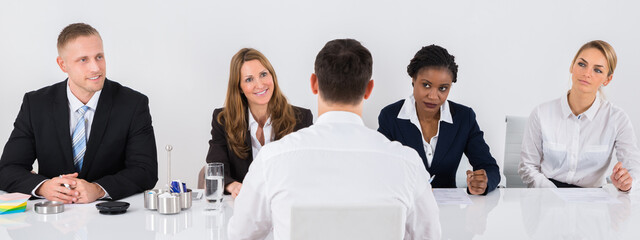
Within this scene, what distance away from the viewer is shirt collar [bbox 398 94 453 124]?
2979 mm

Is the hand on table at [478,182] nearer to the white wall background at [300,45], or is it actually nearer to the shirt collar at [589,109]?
the shirt collar at [589,109]

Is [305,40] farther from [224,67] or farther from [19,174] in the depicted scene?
[19,174]

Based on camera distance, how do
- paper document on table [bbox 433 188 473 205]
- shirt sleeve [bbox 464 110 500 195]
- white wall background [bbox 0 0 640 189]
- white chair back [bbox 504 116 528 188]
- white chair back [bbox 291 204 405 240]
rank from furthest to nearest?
white wall background [bbox 0 0 640 189]
white chair back [bbox 504 116 528 188]
shirt sleeve [bbox 464 110 500 195]
paper document on table [bbox 433 188 473 205]
white chair back [bbox 291 204 405 240]

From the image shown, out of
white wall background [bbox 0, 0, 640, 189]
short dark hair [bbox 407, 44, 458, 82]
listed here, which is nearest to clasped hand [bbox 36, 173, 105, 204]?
short dark hair [bbox 407, 44, 458, 82]

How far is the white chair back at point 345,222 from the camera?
1.26 metres

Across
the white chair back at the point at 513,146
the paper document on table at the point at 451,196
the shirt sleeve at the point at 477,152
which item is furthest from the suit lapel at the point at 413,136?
the white chair back at the point at 513,146

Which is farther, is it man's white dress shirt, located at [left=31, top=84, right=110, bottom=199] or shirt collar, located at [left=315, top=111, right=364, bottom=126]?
man's white dress shirt, located at [left=31, top=84, right=110, bottom=199]

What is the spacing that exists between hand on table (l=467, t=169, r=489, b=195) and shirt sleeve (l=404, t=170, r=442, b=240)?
38.9 inches

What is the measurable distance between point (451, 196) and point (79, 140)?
72.9 inches

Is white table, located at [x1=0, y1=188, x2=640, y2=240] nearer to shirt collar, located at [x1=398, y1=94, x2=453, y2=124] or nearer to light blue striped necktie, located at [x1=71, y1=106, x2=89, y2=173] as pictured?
light blue striped necktie, located at [x1=71, y1=106, x2=89, y2=173]

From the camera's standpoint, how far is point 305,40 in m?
4.26

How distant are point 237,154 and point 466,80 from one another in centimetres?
225

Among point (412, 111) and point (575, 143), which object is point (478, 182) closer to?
point (412, 111)

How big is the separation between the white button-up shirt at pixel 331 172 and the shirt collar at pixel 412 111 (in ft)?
5.10
